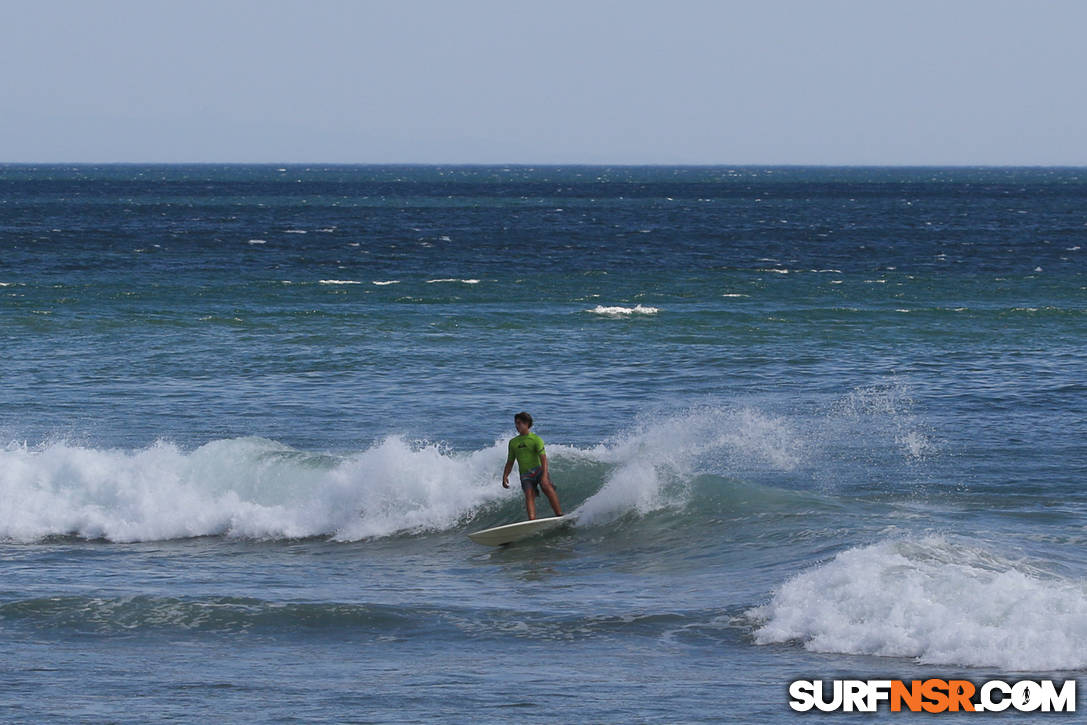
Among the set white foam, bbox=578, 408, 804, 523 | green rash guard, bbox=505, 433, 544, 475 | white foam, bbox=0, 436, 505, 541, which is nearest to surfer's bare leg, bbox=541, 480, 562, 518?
green rash guard, bbox=505, 433, 544, 475

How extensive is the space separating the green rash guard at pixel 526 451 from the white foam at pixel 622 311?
72.5 feet

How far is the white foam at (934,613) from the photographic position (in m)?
12.8

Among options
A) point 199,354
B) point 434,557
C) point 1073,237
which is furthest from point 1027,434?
point 1073,237

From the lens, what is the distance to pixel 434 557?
18.3 m

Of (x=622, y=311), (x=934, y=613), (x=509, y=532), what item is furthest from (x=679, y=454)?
(x=622, y=311)

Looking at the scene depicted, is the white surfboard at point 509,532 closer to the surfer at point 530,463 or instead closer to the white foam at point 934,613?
the surfer at point 530,463

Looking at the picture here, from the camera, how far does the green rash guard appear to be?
60.5 ft

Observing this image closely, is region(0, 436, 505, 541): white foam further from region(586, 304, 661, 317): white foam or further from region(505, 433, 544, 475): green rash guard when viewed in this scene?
region(586, 304, 661, 317): white foam

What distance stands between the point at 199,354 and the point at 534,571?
18.7 meters

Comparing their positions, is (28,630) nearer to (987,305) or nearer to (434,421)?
(434,421)

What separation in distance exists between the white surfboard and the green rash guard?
722 millimetres

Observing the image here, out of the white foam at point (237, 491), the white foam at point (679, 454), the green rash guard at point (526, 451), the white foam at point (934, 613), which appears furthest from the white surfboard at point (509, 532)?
the white foam at point (934, 613)

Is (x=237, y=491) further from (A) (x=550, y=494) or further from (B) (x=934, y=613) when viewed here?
(B) (x=934, y=613)

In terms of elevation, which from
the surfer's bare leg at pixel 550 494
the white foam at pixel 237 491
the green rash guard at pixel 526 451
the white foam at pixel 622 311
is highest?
the green rash guard at pixel 526 451
